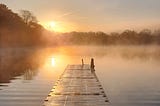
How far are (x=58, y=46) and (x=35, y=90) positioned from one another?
8000cm

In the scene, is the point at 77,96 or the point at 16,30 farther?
the point at 16,30

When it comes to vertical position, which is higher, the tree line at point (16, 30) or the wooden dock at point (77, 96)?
the tree line at point (16, 30)

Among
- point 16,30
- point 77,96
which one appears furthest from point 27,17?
point 77,96

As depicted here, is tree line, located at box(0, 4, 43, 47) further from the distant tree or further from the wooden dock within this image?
the wooden dock

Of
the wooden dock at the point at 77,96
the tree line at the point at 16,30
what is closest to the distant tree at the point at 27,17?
the tree line at the point at 16,30

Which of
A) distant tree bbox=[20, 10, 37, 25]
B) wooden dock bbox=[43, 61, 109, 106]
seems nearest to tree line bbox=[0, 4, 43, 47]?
distant tree bbox=[20, 10, 37, 25]

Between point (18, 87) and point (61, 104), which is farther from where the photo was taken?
point (18, 87)

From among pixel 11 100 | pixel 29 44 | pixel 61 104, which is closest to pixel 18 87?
pixel 11 100

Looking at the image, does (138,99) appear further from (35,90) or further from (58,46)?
(58,46)

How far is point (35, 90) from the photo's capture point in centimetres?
1670

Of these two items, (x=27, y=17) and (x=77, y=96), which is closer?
(x=77, y=96)

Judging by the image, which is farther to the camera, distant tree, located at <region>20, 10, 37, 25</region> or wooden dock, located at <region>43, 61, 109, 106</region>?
distant tree, located at <region>20, 10, 37, 25</region>

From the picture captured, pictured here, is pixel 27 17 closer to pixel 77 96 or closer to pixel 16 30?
pixel 16 30

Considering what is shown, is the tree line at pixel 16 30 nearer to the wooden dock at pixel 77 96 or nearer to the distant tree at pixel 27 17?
the distant tree at pixel 27 17
